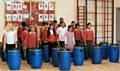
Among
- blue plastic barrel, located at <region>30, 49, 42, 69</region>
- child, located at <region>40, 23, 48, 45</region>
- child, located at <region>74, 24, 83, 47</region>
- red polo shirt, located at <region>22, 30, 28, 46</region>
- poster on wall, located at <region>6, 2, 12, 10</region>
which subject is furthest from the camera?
poster on wall, located at <region>6, 2, 12, 10</region>

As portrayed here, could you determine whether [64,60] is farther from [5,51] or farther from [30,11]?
[30,11]

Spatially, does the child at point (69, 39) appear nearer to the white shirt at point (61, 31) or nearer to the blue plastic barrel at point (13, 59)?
the white shirt at point (61, 31)

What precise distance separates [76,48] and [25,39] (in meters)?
2.20

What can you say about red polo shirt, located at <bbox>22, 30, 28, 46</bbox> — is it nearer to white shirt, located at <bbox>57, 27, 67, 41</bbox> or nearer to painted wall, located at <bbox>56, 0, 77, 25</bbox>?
white shirt, located at <bbox>57, 27, 67, 41</bbox>

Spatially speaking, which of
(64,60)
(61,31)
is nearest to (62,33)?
(61,31)

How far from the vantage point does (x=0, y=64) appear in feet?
43.4

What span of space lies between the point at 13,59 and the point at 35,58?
84 cm

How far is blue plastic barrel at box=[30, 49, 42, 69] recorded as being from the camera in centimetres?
1189

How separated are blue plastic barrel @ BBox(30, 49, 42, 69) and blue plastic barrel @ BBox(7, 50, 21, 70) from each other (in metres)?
0.55

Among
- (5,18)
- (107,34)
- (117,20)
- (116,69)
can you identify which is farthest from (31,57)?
(117,20)

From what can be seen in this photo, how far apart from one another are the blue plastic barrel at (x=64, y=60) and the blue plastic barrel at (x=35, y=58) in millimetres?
1002

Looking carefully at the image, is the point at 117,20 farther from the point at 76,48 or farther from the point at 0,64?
the point at 0,64

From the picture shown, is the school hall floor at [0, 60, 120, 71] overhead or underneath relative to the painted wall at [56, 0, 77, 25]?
underneath

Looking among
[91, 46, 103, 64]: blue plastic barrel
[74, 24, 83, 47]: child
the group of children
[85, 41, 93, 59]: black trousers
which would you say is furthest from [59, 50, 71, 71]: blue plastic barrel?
[74, 24, 83, 47]: child
